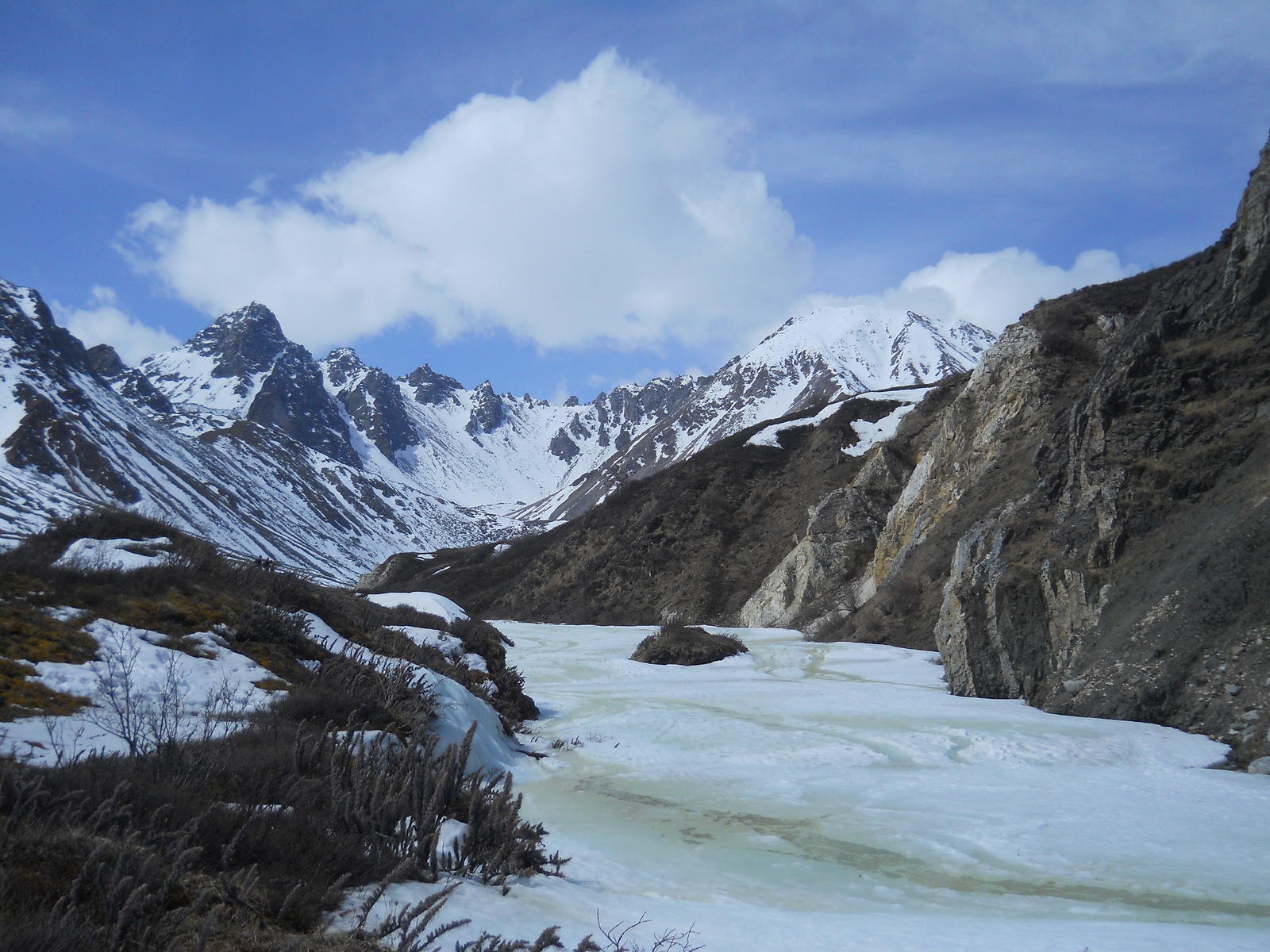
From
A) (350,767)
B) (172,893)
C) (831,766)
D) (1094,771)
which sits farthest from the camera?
(831,766)

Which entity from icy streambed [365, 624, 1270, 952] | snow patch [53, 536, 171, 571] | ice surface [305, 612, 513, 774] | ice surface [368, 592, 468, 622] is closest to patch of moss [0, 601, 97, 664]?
snow patch [53, 536, 171, 571]

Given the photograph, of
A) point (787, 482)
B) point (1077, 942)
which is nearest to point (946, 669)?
point (1077, 942)

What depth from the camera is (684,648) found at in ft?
73.9

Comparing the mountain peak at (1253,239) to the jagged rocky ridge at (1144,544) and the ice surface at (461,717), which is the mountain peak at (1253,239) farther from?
the ice surface at (461,717)

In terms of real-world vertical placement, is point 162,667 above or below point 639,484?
below

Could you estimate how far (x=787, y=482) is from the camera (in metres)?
50.2

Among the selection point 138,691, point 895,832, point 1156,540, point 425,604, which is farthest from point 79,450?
→ point 895,832

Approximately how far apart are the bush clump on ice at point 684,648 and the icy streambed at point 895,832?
883 cm

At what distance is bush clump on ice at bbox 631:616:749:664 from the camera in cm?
2222

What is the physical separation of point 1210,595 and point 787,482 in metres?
39.3

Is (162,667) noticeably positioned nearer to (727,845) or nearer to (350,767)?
(350,767)

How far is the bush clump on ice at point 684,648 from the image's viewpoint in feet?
72.9

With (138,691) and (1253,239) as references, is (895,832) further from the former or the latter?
(1253,239)

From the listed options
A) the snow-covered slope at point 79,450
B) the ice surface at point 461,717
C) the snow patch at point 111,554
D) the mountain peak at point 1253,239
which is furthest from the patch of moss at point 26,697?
the snow-covered slope at point 79,450
